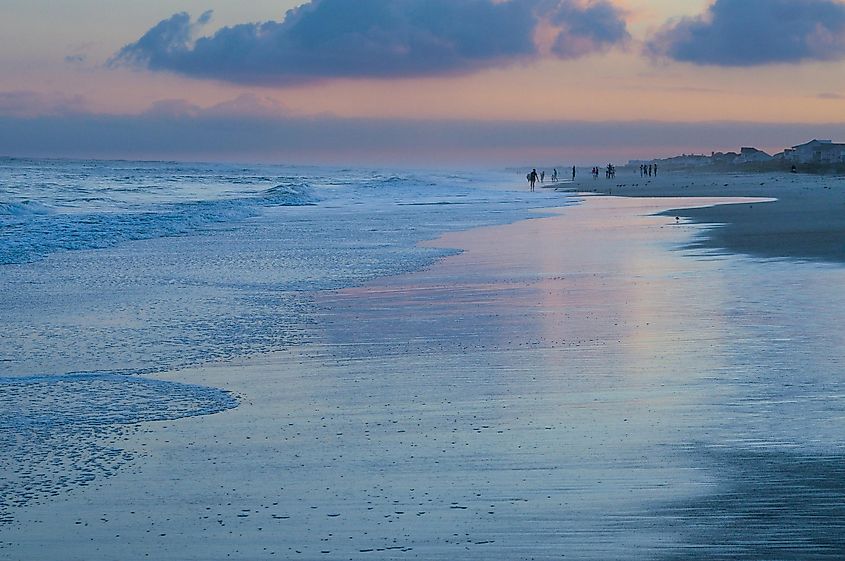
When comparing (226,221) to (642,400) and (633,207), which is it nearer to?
(633,207)

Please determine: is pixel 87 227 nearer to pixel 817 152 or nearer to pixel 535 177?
pixel 535 177

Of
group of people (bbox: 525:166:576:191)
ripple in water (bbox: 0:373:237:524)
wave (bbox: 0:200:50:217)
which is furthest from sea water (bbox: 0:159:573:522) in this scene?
group of people (bbox: 525:166:576:191)

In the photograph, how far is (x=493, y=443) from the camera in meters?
5.88

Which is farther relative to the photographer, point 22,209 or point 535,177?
point 535,177

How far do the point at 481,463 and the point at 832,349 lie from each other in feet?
13.4

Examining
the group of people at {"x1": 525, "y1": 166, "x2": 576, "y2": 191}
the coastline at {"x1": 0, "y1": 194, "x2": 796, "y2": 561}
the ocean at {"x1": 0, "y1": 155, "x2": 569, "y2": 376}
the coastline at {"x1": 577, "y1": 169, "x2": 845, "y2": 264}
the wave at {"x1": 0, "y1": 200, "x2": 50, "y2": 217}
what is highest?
the group of people at {"x1": 525, "y1": 166, "x2": 576, "y2": 191}

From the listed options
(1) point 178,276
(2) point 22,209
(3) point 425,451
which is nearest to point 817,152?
(2) point 22,209

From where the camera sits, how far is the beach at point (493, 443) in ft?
14.6

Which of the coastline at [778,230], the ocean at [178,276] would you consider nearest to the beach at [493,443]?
the ocean at [178,276]

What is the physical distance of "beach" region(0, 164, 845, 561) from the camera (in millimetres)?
4441

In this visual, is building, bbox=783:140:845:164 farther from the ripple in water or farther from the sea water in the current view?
the ripple in water

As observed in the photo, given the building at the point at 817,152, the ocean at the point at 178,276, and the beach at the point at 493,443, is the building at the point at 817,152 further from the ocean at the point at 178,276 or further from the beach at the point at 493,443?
the beach at the point at 493,443

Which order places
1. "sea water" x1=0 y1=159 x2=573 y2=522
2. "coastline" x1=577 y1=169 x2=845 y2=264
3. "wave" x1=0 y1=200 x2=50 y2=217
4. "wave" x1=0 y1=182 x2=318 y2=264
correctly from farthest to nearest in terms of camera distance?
"wave" x1=0 y1=200 x2=50 y2=217 < "wave" x1=0 y1=182 x2=318 y2=264 < "coastline" x1=577 y1=169 x2=845 y2=264 < "sea water" x1=0 y1=159 x2=573 y2=522

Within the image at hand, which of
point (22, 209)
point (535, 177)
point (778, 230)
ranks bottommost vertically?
point (778, 230)
